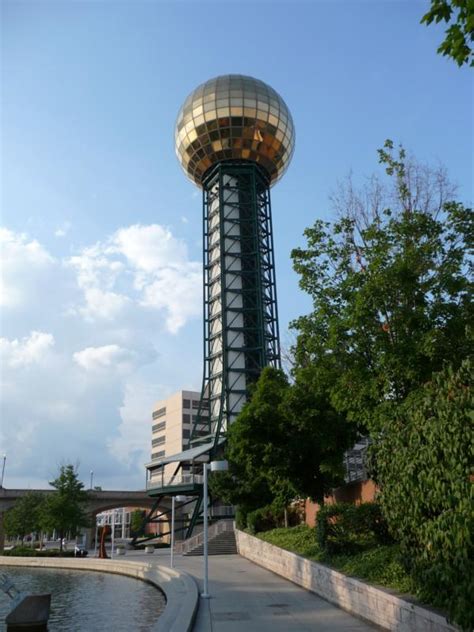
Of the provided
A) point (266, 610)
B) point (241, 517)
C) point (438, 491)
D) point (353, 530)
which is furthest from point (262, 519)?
point (438, 491)

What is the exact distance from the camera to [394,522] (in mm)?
11023

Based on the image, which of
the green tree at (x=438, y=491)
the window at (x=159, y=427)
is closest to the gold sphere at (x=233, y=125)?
the green tree at (x=438, y=491)

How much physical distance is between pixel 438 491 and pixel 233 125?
55.8 meters

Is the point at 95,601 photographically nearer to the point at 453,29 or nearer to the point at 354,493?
the point at 354,493

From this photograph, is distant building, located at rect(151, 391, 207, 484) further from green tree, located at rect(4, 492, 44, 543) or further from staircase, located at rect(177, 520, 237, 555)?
staircase, located at rect(177, 520, 237, 555)

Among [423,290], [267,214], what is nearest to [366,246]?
[423,290]

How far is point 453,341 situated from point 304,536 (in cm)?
1280

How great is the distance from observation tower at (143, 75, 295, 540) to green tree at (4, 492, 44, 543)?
11736mm

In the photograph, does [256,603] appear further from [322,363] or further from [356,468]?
[356,468]

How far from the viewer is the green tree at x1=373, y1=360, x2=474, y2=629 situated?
852cm

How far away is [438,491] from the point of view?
9227 mm

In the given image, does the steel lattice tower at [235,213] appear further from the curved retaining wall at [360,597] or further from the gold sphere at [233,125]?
the curved retaining wall at [360,597]

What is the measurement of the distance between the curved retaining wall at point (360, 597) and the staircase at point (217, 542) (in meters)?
15.0

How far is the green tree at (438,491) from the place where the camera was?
8516mm
